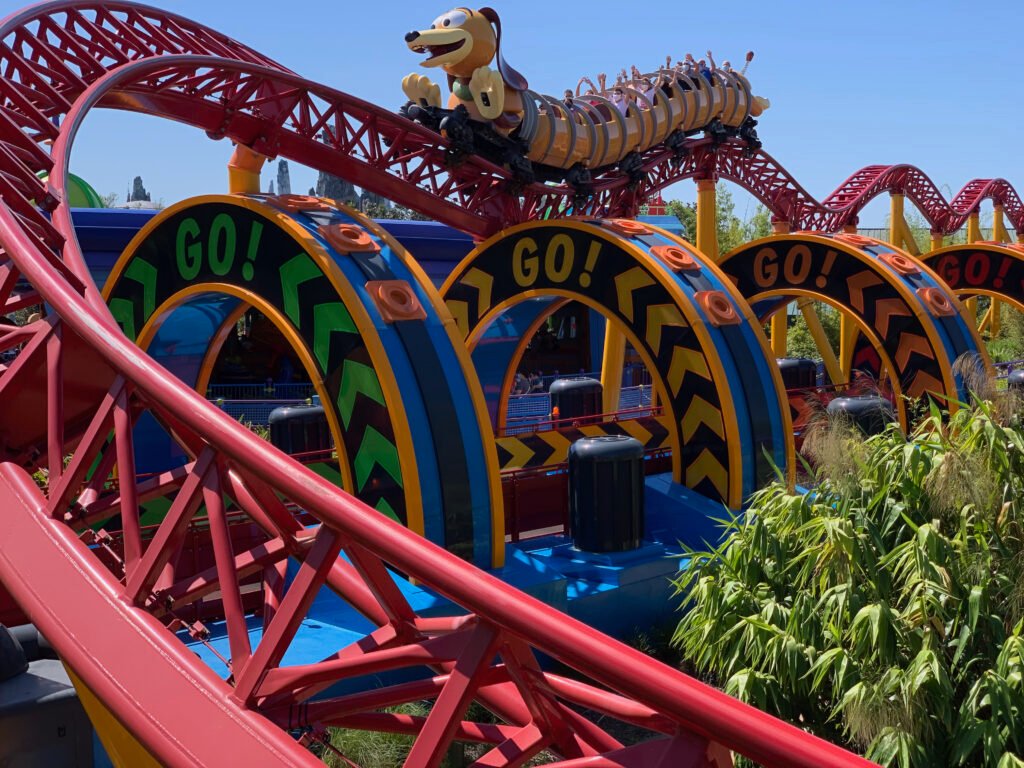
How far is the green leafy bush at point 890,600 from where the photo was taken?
5230mm

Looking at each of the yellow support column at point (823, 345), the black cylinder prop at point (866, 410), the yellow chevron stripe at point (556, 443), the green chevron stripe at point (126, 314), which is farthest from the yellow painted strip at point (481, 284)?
the yellow support column at point (823, 345)

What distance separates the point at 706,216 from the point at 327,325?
44.1 feet

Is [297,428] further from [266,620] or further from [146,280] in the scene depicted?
[266,620]

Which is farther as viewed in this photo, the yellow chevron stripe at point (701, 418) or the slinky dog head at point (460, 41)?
the slinky dog head at point (460, 41)

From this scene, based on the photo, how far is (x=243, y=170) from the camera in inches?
449

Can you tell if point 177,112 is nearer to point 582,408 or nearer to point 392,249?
point 392,249

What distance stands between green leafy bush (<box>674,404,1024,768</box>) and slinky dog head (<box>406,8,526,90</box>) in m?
8.47

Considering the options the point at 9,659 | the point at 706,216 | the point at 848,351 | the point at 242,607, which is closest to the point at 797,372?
the point at 848,351

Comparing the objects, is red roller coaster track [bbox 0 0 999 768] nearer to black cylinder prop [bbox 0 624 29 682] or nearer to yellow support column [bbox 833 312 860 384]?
black cylinder prop [bbox 0 624 29 682]

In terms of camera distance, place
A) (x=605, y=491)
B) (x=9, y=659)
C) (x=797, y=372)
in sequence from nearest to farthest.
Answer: (x=9, y=659), (x=605, y=491), (x=797, y=372)

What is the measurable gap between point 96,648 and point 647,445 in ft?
34.4

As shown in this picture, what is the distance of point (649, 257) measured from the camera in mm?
10922

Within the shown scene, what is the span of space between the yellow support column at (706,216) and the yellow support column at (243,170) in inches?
404

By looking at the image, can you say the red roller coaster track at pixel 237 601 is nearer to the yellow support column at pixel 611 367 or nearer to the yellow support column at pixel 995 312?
the yellow support column at pixel 611 367
